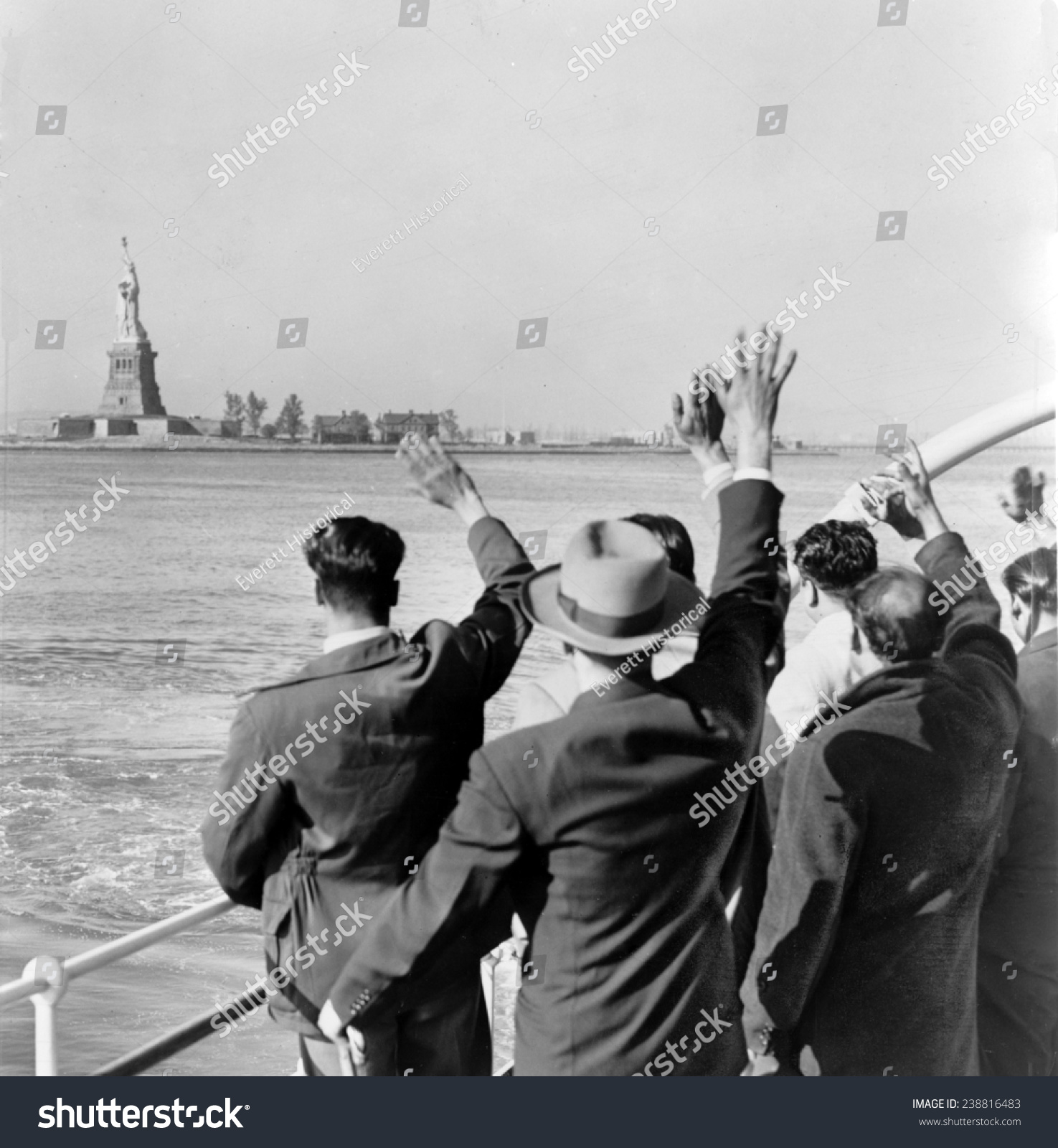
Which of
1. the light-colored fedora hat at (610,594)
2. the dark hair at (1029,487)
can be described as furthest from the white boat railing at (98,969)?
the dark hair at (1029,487)

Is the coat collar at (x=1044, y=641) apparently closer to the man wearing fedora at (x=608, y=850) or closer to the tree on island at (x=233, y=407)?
the man wearing fedora at (x=608, y=850)

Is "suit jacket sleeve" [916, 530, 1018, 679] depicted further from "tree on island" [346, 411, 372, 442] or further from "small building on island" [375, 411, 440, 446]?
"tree on island" [346, 411, 372, 442]

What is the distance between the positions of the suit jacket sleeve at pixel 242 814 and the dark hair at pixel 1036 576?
2.14 metres

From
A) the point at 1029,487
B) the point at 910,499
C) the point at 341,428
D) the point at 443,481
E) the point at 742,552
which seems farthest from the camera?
the point at 1029,487

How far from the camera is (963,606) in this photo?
3.06 meters

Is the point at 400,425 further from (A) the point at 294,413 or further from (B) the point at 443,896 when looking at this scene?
(B) the point at 443,896

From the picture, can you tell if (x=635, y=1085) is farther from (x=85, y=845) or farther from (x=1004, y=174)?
(x=85, y=845)

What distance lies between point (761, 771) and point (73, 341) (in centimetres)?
203

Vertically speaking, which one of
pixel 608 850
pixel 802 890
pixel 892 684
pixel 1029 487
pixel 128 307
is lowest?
pixel 802 890

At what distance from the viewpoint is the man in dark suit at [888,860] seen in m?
2.57

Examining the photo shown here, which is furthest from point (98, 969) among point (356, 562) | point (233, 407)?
point (233, 407)

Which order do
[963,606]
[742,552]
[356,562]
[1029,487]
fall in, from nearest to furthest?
[356,562] → [742,552] → [963,606] → [1029,487]

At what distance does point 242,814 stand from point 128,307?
1452 millimetres

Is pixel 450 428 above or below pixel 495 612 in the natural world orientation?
above
